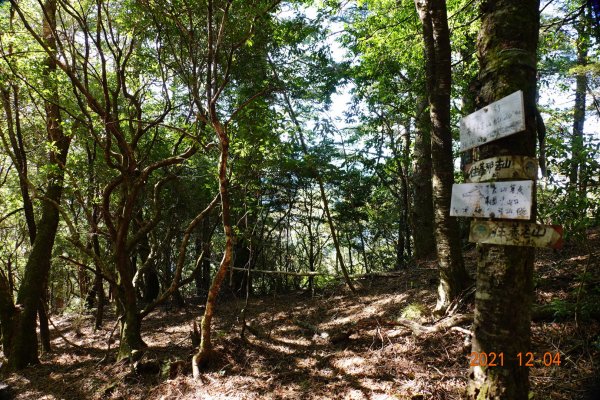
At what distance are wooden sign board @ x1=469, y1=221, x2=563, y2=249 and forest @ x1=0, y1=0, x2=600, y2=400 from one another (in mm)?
14

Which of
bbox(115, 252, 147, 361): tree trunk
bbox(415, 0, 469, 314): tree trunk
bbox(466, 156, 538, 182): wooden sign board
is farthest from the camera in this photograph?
bbox(115, 252, 147, 361): tree trunk

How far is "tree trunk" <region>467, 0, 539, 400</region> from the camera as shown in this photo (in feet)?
7.30

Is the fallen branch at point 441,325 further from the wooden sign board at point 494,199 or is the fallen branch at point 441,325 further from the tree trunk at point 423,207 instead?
the tree trunk at point 423,207

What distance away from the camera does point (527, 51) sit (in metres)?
2.34

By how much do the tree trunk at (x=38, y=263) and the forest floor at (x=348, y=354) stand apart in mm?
501

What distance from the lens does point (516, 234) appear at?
2135 mm

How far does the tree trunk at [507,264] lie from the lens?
2.22m

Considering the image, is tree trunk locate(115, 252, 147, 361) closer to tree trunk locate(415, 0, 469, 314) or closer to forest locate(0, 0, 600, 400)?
forest locate(0, 0, 600, 400)

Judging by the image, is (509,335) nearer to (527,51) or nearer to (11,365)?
(527,51)

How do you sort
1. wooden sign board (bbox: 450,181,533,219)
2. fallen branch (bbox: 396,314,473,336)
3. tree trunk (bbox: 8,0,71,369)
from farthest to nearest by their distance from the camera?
1. tree trunk (bbox: 8,0,71,369)
2. fallen branch (bbox: 396,314,473,336)
3. wooden sign board (bbox: 450,181,533,219)

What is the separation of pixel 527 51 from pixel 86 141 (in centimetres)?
880

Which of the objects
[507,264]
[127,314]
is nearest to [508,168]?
[507,264]

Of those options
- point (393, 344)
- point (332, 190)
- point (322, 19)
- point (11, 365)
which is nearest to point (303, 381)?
point (393, 344)

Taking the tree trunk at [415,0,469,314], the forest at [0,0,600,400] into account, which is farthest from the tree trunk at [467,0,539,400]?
the tree trunk at [415,0,469,314]
